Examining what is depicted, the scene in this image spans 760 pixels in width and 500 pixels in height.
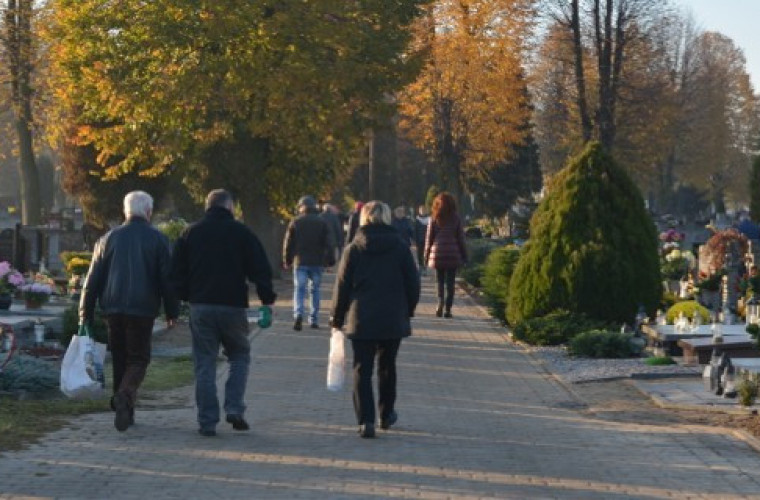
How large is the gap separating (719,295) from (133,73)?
14.0 m

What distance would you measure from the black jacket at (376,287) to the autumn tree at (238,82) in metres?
19.2

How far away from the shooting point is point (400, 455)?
421 inches

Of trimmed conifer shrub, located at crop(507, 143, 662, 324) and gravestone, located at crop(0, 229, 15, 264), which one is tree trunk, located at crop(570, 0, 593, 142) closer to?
gravestone, located at crop(0, 229, 15, 264)

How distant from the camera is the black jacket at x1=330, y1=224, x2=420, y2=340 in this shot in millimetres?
11797

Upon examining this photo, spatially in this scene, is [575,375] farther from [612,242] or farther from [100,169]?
[100,169]

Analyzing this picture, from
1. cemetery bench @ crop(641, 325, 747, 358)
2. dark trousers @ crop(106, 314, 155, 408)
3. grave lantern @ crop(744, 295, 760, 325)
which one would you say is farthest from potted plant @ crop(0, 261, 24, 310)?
grave lantern @ crop(744, 295, 760, 325)

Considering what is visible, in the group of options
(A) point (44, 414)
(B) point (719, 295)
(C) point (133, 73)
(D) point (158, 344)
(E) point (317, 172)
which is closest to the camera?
(A) point (44, 414)

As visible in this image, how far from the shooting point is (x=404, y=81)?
109ft

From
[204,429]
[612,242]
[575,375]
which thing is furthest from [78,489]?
[612,242]

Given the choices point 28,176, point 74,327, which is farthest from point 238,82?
point 28,176

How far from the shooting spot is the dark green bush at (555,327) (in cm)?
1934

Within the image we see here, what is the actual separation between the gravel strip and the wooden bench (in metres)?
0.42

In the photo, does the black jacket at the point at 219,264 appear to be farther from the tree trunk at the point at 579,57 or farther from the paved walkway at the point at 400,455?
the tree trunk at the point at 579,57

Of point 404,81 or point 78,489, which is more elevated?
point 404,81
